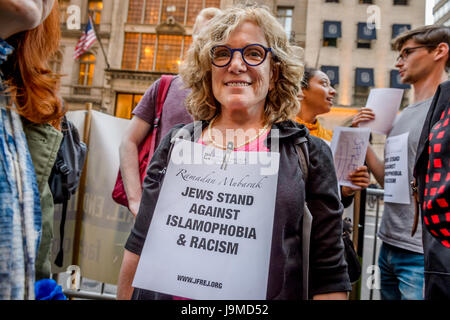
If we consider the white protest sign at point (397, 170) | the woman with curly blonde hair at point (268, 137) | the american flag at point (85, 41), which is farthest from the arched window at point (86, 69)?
the white protest sign at point (397, 170)

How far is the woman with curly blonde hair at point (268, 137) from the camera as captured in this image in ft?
3.22

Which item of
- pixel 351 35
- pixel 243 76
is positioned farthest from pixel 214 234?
pixel 351 35

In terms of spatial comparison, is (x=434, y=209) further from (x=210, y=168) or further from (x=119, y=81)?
(x=119, y=81)

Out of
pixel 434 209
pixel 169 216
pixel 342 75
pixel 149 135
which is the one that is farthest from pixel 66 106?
pixel 342 75

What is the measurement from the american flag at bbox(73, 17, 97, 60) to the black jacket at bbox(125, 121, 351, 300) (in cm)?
404

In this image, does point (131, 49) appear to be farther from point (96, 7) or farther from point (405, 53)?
point (405, 53)

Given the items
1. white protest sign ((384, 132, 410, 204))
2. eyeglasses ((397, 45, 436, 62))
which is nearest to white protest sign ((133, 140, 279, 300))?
white protest sign ((384, 132, 410, 204))

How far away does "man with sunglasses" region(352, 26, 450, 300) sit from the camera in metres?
1.75

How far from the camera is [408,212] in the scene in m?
1.83

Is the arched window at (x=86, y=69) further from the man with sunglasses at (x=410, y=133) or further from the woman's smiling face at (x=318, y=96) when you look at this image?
the man with sunglasses at (x=410, y=133)

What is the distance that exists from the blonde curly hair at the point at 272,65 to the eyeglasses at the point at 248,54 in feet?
0.12

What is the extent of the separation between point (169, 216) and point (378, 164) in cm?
188

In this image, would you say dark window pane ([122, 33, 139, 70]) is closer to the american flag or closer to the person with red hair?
the american flag
